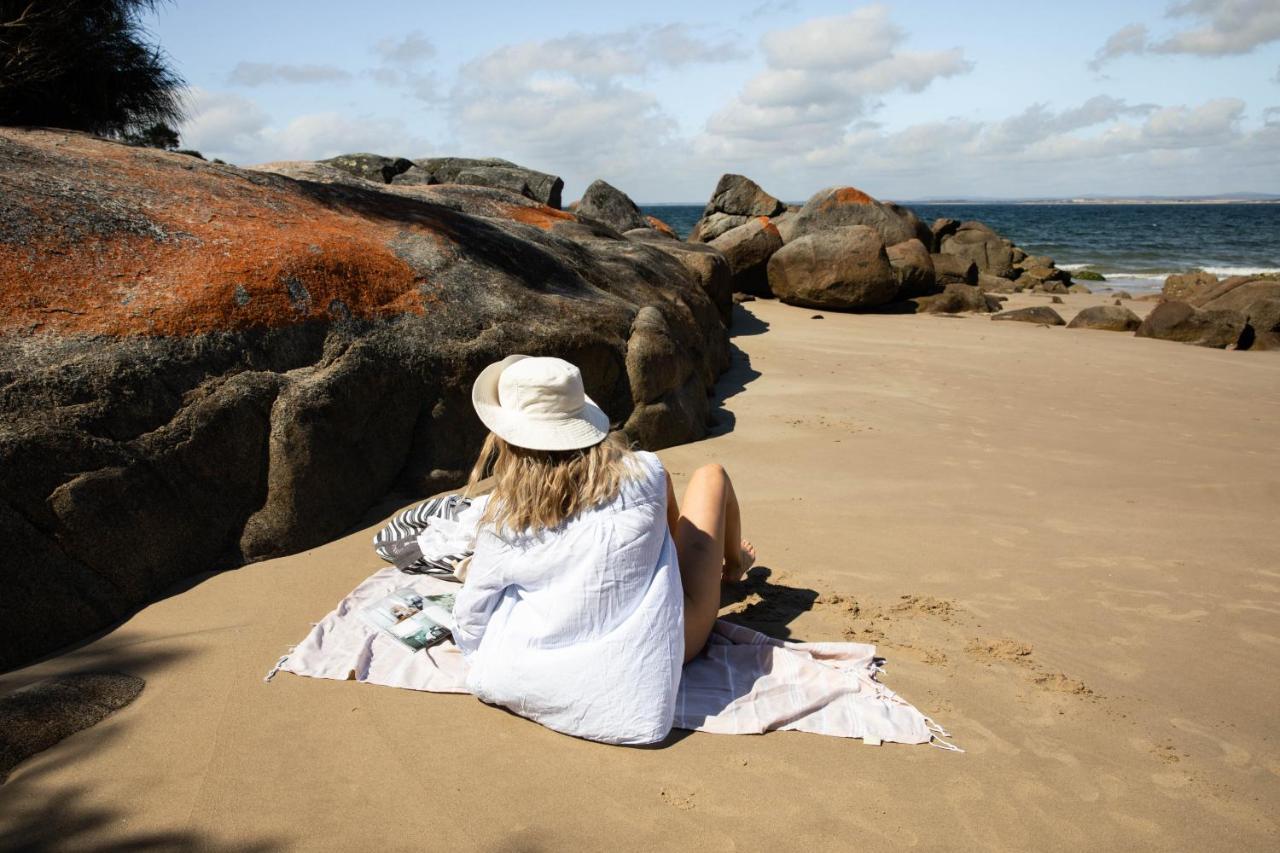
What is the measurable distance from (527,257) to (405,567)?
2.95m

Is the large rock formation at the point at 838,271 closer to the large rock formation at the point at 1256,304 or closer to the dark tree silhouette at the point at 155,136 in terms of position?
the large rock formation at the point at 1256,304

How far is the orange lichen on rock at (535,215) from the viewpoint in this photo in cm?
809

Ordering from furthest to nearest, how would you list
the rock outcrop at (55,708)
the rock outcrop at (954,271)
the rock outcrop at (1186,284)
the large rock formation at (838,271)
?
→ the rock outcrop at (1186,284), the rock outcrop at (954,271), the large rock formation at (838,271), the rock outcrop at (55,708)

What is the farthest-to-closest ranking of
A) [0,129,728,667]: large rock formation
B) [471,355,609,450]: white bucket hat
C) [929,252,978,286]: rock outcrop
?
[929,252,978,286]: rock outcrop < [0,129,728,667]: large rock formation < [471,355,609,450]: white bucket hat

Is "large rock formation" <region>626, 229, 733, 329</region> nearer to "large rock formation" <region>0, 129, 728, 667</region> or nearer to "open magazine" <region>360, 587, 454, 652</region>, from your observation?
"large rock formation" <region>0, 129, 728, 667</region>

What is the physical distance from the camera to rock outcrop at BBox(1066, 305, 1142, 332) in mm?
12977

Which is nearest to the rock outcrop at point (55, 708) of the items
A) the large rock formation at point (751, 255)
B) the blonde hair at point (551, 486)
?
the blonde hair at point (551, 486)

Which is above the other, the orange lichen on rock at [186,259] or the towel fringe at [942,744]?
the orange lichen on rock at [186,259]

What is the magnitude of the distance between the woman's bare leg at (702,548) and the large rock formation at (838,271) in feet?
35.0

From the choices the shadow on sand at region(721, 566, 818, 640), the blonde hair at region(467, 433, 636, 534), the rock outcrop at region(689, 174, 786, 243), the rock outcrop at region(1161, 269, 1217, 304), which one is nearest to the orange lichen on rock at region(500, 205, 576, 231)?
the shadow on sand at region(721, 566, 818, 640)

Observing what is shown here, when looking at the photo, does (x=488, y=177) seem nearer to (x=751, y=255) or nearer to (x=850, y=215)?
(x=751, y=255)

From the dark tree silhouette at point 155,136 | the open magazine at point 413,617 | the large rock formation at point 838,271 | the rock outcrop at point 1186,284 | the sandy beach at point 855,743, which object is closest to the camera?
the sandy beach at point 855,743

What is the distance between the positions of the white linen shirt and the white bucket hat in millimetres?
228

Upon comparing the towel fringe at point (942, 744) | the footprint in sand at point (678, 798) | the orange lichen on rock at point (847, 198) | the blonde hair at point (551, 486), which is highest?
the orange lichen on rock at point (847, 198)
